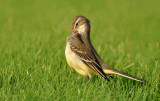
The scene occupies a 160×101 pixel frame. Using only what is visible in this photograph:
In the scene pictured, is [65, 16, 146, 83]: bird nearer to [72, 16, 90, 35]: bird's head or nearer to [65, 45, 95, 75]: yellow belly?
[65, 45, 95, 75]: yellow belly

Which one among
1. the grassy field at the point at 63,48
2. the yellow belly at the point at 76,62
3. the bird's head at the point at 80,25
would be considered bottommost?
the grassy field at the point at 63,48

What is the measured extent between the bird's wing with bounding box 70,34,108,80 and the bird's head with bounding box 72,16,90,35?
282 mm

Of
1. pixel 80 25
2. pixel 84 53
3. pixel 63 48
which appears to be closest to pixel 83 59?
pixel 84 53

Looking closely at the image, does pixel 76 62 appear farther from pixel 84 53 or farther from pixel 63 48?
pixel 63 48

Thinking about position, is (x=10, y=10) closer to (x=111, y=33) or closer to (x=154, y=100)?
(x=111, y=33)

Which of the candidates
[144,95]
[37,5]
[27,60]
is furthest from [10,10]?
[144,95]

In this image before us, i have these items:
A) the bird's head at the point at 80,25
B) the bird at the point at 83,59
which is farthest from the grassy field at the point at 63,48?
the bird's head at the point at 80,25

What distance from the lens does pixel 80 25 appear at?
287 inches

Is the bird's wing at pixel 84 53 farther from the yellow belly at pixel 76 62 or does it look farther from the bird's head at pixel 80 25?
the bird's head at pixel 80 25

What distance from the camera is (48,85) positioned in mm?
6082

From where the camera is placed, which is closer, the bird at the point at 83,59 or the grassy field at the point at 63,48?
the grassy field at the point at 63,48

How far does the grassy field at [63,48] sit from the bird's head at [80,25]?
58 centimetres

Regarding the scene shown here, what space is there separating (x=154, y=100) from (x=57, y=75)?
7.49ft

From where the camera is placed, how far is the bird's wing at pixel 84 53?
22.2 feet
